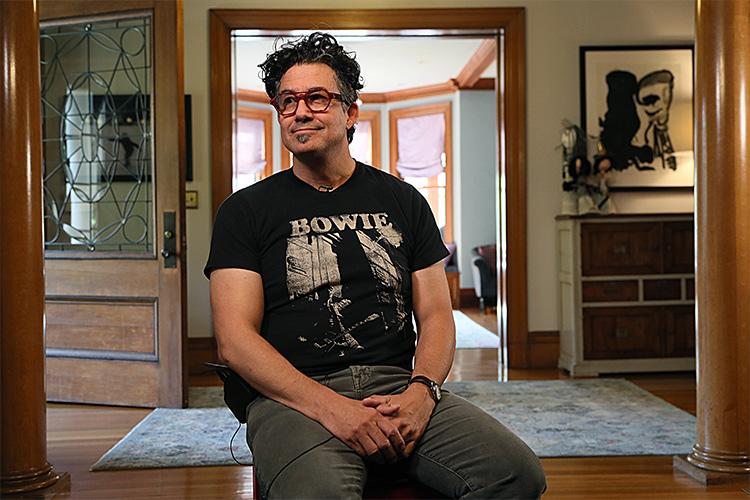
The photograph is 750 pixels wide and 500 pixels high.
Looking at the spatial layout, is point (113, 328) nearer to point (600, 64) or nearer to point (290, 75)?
point (290, 75)

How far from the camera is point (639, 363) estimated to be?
5.10 m

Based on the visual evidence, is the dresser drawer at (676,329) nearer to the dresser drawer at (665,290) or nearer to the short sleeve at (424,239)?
the dresser drawer at (665,290)

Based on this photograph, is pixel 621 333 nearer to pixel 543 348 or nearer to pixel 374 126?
pixel 543 348

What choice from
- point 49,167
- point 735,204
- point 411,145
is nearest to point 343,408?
point 735,204

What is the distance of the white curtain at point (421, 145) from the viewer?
10.3 m

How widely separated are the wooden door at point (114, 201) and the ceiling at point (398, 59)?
2708mm

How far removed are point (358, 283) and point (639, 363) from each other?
3.71 metres

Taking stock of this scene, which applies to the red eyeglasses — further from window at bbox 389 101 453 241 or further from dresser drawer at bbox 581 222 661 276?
window at bbox 389 101 453 241

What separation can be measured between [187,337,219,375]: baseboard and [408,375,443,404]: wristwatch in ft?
11.9

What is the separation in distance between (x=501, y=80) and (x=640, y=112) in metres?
0.91

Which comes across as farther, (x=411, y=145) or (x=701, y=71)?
(x=411, y=145)

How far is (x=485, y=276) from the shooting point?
9.25m

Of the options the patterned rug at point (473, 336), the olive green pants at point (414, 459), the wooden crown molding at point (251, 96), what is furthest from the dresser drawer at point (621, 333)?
the wooden crown molding at point (251, 96)

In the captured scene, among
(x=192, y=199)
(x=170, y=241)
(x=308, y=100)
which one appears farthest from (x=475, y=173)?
(x=308, y=100)
